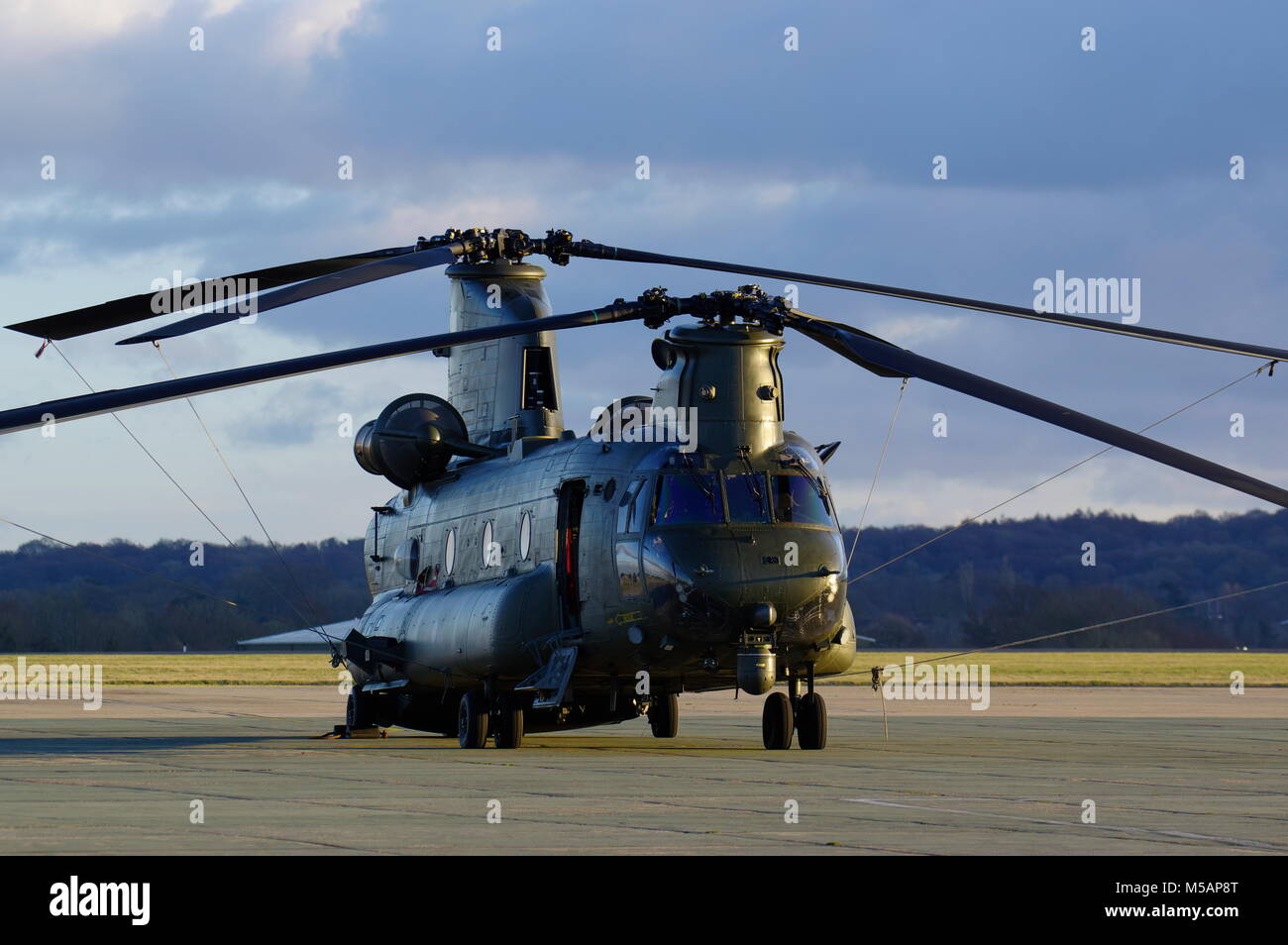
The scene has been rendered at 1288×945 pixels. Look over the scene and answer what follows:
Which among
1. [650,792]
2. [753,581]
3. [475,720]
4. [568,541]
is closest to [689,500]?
[753,581]

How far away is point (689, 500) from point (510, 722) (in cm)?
484

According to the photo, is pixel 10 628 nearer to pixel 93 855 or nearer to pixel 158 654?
pixel 158 654

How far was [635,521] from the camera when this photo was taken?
21531mm

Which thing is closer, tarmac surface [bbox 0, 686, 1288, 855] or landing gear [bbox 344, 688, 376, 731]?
tarmac surface [bbox 0, 686, 1288, 855]

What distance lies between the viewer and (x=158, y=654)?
323 feet

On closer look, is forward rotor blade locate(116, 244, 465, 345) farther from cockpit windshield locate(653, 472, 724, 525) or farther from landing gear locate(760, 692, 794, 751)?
landing gear locate(760, 692, 794, 751)

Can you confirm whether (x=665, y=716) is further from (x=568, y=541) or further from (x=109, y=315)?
(x=109, y=315)

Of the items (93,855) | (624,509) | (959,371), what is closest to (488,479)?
(624,509)

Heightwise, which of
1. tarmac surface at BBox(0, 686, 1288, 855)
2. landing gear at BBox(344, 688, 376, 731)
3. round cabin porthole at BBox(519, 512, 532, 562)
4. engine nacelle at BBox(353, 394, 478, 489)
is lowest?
tarmac surface at BBox(0, 686, 1288, 855)

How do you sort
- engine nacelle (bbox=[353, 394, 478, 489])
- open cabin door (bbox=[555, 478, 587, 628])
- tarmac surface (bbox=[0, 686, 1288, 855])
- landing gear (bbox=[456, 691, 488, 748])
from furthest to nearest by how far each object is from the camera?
engine nacelle (bbox=[353, 394, 478, 489])
landing gear (bbox=[456, 691, 488, 748])
open cabin door (bbox=[555, 478, 587, 628])
tarmac surface (bbox=[0, 686, 1288, 855])

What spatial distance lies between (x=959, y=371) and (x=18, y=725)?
20.7m

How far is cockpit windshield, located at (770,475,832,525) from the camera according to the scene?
69.5 feet

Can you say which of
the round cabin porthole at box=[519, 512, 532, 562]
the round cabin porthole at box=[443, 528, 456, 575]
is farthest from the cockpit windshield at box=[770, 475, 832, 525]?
the round cabin porthole at box=[443, 528, 456, 575]

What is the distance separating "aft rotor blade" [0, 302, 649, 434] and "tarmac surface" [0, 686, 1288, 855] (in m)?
3.38
